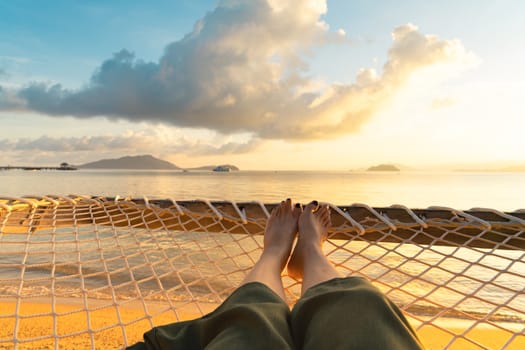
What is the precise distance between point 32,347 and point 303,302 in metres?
1.78

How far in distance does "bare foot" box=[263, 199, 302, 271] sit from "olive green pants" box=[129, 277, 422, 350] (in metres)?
0.50

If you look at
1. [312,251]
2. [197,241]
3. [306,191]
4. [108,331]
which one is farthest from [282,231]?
[306,191]

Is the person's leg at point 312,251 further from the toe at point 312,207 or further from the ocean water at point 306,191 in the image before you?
the ocean water at point 306,191

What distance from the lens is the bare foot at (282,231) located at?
1156 millimetres

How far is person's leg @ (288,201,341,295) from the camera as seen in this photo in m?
Result: 0.84

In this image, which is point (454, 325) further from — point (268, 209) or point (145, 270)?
point (145, 270)

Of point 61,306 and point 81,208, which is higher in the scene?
point 81,208

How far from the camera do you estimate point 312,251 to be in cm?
112

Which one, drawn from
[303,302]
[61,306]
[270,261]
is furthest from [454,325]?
[61,306]

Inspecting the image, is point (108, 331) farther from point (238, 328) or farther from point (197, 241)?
point (238, 328)

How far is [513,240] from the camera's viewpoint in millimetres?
1273

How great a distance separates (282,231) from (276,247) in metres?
0.14

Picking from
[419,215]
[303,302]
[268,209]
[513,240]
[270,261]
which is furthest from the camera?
[268,209]

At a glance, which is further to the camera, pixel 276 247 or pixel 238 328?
pixel 276 247
